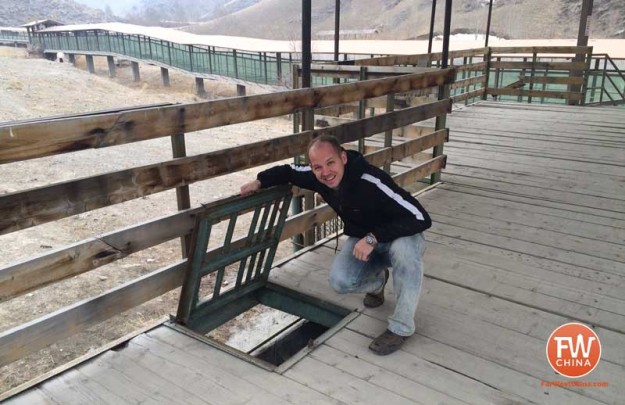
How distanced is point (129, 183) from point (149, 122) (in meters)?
0.32

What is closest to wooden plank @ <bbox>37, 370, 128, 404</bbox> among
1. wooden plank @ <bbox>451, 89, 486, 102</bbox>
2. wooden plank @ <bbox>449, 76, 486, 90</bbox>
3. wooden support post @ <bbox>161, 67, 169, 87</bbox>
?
wooden plank @ <bbox>449, 76, 486, 90</bbox>

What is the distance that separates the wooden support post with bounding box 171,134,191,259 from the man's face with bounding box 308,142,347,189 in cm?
72

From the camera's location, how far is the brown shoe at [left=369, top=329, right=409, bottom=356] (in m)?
2.77

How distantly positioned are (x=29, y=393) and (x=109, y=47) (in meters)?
42.2

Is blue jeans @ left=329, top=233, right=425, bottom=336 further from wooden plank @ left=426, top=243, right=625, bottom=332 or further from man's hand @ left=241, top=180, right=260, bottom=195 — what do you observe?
wooden plank @ left=426, top=243, right=625, bottom=332

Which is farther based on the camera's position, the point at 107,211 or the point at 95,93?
the point at 95,93

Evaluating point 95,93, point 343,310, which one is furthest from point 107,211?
point 95,93

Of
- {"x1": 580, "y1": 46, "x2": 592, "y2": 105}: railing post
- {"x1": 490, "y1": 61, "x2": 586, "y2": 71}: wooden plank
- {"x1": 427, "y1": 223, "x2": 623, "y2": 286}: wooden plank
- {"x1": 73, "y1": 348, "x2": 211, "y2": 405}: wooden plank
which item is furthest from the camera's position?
{"x1": 580, "y1": 46, "x2": 592, "y2": 105}: railing post

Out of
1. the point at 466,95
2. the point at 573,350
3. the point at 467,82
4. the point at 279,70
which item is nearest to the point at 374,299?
the point at 573,350

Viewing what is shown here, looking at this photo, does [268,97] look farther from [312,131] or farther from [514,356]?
[514,356]

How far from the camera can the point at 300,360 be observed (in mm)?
2734

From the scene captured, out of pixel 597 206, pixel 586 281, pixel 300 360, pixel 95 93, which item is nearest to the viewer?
pixel 300 360

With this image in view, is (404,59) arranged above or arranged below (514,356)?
above

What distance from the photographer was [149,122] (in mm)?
2625
